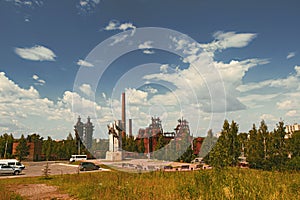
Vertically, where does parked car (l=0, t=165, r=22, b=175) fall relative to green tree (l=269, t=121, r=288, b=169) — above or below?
below

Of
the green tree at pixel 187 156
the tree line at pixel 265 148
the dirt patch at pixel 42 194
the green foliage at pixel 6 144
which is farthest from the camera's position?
the green foliage at pixel 6 144

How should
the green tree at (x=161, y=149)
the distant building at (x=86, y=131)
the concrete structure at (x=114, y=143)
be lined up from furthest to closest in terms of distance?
the distant building at (x=86, y=131)
the concrete structure at (x=114, y=143)
the green tree at (x=161, y=149)

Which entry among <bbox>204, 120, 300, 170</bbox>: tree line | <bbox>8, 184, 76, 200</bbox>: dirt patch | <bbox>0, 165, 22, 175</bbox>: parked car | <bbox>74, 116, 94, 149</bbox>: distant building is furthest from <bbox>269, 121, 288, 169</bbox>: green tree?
<bbox>74, 116, 94, 149</bbox>: distant building

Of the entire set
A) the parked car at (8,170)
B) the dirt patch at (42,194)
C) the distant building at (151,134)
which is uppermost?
the distant building at (151,134)

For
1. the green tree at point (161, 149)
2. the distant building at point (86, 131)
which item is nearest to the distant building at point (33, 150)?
the distant building at point (86, 131)

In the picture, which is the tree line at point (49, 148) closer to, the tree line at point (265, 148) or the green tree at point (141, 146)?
the green tree at point (141, 146)

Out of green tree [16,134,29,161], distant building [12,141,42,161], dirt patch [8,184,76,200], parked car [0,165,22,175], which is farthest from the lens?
distant building [12,141,42,161]

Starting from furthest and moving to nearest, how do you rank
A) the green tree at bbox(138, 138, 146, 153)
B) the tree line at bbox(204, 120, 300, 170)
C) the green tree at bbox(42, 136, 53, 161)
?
the green tree at bbox(42, 136, 53, 161), the green tree at bbox(138, 138, 146, 153), the tree line at bbox(204, 120, 300, 170)

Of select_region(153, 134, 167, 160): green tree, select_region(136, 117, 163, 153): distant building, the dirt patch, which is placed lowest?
the dirt patch

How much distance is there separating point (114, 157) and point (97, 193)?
33.8 meters

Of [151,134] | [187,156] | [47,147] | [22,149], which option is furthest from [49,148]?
[187,156]

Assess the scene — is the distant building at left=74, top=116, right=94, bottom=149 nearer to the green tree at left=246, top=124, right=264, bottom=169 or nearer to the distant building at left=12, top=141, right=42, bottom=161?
the distant building at left=12, top=141, right=42, bottom=161

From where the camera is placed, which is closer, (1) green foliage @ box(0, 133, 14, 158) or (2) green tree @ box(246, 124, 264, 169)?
(2) green tree @ box(246, 124, 264, 169)

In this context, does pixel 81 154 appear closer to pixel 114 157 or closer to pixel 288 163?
pixel 114 157
